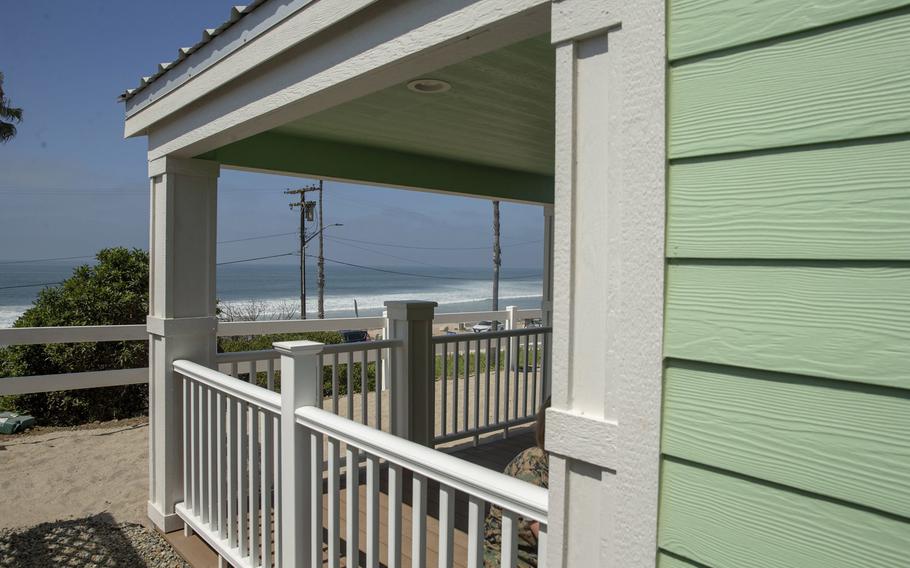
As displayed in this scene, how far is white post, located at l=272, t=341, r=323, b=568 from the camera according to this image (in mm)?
2328

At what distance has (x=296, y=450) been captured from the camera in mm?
2334

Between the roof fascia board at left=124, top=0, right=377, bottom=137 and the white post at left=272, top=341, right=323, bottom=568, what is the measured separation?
1.23 metres

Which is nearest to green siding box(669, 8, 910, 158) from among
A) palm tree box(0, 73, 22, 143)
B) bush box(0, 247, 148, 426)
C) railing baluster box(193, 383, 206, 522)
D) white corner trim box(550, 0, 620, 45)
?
white corner trim box(550, 0, 620, 45)

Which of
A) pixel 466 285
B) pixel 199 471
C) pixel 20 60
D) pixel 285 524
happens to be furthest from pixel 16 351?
pixel 20 60

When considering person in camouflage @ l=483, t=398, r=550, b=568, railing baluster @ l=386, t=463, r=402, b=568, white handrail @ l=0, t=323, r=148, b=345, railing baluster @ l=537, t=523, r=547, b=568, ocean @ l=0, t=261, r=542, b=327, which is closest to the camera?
railing baluster @ l=537, t=523, r=547, b=568

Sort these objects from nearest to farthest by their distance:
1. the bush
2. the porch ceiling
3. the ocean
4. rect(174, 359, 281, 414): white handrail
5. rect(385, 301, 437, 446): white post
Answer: rect(174, 359, 281, 414): white handrail, the porch ceiling, rect(385, 301, 437, 446): white post, the bush, the ocean

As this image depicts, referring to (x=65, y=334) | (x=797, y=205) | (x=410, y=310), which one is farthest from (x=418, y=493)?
(x=65, y=334)

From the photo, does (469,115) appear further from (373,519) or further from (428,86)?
(373,519)

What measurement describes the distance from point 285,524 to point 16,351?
6.62 meters

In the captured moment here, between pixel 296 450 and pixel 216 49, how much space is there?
1953mm

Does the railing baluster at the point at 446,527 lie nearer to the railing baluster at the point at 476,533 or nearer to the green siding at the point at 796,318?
the railing baluster at the point at 476,533

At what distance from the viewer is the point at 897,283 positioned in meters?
0.89

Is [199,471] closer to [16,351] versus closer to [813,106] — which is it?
[813,106]

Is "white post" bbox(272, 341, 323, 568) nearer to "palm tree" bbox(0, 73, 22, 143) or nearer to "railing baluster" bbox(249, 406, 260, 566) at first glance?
"railing baluster" bbox(249, 406, 260, 566)
